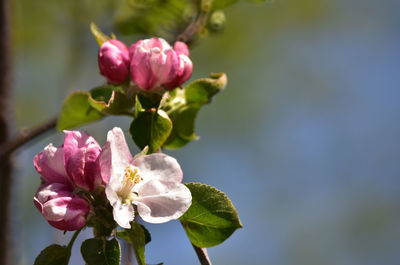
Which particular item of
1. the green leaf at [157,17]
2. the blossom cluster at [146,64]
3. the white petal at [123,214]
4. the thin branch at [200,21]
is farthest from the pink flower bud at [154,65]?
the green leaf at [157,17]

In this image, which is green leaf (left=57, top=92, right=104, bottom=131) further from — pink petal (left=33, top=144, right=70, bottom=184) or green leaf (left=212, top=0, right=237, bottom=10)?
green leaf (left=212, top=0, right=237, bottom=10)

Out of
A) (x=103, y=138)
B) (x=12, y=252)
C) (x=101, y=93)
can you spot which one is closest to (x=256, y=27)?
(x=103, y=138)

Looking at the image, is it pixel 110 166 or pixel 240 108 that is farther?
pixel 240 108

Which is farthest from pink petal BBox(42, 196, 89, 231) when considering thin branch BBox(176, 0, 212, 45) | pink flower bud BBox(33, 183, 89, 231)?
thin branch BBox(176, 0, 212, 45)

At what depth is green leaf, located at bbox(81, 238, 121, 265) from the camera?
2.81ft

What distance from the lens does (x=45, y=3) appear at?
303 cm

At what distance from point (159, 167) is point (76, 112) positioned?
35 cm

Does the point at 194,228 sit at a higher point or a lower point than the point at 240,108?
higher

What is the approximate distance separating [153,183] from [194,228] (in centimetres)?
12

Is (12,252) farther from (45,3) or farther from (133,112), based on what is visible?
(45,3)

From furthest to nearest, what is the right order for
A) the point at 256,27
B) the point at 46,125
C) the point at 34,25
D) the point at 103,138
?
the point at 256,27, the point at 34,25, the point at 103,138, the point at 46,125

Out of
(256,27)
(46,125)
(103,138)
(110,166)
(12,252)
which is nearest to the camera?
(110,166)

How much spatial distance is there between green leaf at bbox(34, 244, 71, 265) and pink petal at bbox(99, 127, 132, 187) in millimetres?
167

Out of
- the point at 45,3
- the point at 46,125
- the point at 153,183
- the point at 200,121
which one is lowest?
the point at 200,121
